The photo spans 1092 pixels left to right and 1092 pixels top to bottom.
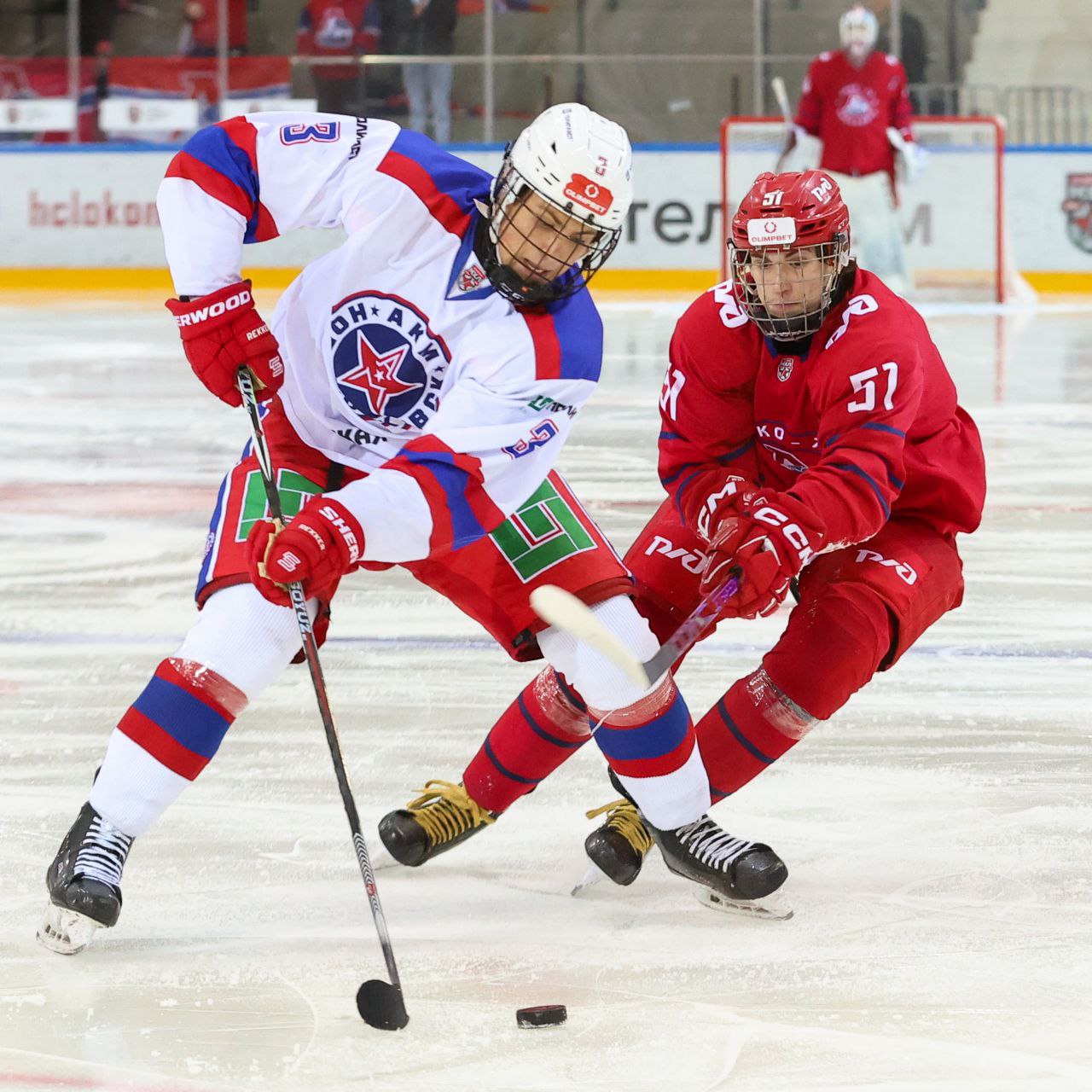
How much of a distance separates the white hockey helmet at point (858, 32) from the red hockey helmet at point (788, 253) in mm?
7619

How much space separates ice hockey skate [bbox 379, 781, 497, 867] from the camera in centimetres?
240

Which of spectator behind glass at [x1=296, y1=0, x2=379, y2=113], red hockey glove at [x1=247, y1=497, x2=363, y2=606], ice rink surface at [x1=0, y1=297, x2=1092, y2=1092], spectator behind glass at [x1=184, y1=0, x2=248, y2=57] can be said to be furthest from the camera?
spectator behind glass at [x1=184, y1=0, x2=248, y2=57]

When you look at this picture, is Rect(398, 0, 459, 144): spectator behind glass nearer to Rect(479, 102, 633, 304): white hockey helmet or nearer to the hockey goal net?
the hockey goal net

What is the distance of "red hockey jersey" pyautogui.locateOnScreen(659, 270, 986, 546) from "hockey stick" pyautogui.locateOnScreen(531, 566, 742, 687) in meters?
0.15

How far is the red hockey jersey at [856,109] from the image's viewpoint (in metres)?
9.64

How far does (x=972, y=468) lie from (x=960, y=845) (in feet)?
1.63

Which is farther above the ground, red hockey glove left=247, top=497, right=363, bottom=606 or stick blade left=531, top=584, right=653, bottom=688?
red hockey glove left=247, top=497, right=363, bottom=606

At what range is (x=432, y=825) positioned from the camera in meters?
2.41

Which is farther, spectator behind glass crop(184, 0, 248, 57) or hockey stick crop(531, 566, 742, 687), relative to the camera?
spectator behind glass crop(184, 0, 248, 57)

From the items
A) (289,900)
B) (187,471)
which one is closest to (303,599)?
(289,900)

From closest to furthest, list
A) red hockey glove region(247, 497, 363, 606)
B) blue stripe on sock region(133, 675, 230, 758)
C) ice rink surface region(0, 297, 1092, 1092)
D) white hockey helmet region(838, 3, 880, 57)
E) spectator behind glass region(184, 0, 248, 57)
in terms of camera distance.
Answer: ice rink surface region(0, 297, 1092, 1092), red hockey glove region(247, 497, 363, 606), blue stripe on sock region(133, 675, 230, 758), white hockey helmet region(838, 3, 880, 57), spectator behind glass region(184, 0, 248, 57)

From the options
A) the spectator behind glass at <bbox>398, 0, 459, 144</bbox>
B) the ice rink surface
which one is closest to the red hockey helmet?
the ice rink surface

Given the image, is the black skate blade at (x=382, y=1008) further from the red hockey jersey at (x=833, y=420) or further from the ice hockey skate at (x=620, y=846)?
the red hockey jersey at (x=833, y=420)

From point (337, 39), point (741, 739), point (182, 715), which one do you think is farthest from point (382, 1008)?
point (337, 39)
